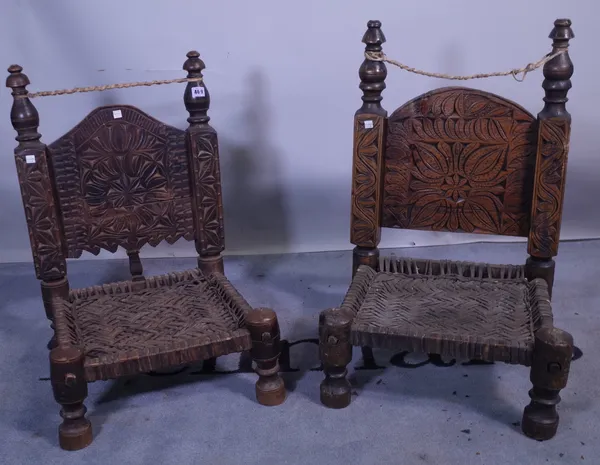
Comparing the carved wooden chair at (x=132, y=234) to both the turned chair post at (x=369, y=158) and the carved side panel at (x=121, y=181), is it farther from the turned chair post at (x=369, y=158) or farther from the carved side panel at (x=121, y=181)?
the turned chair post at (x=369, y=158)

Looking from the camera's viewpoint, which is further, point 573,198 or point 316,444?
point 573,198

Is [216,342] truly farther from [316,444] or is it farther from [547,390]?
[547,390]

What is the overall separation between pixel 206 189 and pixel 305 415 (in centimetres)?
74

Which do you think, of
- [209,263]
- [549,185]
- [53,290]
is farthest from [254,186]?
[549,185]

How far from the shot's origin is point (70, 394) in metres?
1.73

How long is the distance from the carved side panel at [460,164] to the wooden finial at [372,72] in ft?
0.25

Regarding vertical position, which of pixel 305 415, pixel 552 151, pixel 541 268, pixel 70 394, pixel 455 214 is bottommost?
pixel 305 415

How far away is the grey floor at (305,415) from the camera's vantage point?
5.71 ft

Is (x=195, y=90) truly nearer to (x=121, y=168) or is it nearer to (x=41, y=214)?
(x=121, y=168)

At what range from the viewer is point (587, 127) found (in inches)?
116

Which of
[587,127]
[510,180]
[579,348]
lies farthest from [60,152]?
[587,127]

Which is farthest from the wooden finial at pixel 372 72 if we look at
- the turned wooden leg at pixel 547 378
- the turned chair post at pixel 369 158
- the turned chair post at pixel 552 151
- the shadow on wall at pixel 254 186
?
the shadow on wall at pixel 254 186

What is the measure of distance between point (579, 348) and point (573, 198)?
3.40 feet

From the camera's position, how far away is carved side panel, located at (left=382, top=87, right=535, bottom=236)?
1.99 meters
